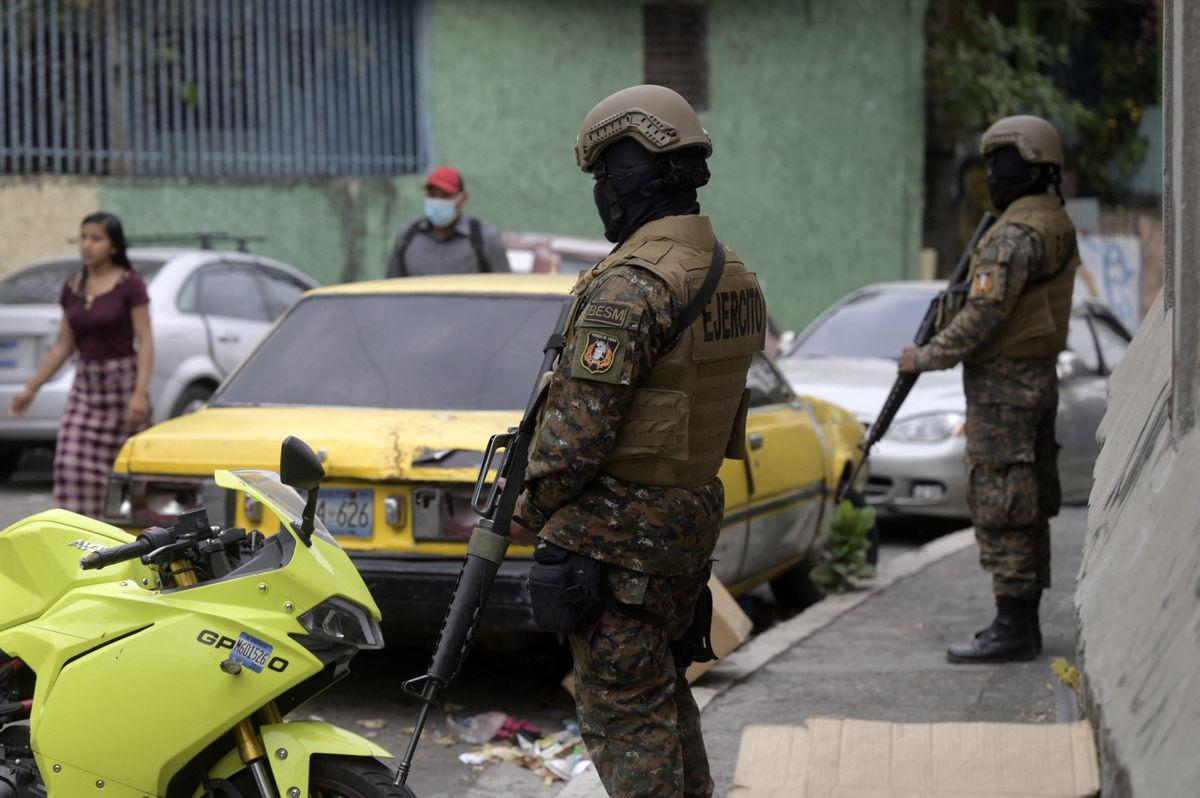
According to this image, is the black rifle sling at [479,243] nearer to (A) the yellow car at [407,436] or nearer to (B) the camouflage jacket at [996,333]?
(A) the yellow car at [407,436]

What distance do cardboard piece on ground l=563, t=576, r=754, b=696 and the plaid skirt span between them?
9.40ft

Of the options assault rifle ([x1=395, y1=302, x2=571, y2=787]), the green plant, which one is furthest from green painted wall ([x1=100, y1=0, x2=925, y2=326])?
assault rifle ([x1=395, y1=302, x2=571, y2=787])

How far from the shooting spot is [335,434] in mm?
5258

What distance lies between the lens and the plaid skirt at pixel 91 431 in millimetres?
7312

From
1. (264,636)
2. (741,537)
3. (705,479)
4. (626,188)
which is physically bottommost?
(741,537)

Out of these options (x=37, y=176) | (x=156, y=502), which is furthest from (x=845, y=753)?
(x=37, y=176)

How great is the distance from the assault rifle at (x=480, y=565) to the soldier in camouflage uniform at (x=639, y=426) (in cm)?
6

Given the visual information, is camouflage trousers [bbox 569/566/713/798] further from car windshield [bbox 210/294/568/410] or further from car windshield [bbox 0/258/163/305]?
car windshield [bbox 0/258/163/305]

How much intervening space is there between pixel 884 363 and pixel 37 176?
845 centimetres

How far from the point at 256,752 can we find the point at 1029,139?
3.67 meters

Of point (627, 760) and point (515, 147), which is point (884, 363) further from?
point (515, 147)

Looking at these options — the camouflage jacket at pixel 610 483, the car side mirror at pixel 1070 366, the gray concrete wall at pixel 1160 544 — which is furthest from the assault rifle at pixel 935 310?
the car side mirror at pixel 1070 366

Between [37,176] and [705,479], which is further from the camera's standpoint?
[37,176]

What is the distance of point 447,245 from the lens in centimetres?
837
